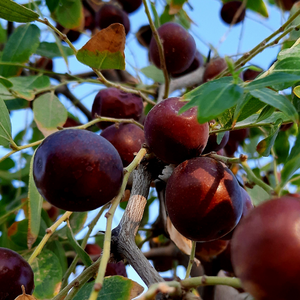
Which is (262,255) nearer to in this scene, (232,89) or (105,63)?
(232,89)

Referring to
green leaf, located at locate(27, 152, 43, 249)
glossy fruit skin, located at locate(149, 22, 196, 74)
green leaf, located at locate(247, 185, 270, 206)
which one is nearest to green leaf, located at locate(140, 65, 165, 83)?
glossy fruit skin, located at locate(149, 22, 196, 74)

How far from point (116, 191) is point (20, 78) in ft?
2.60

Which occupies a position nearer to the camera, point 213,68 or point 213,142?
point 213,142

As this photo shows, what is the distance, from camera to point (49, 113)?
120 centimetres

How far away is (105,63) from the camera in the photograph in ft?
2.77

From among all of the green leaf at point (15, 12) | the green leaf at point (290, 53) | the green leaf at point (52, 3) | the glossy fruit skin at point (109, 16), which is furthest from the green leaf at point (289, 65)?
the glossy fruit skin at point (109, 16)

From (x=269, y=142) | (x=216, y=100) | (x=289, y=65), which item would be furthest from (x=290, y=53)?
(x=216, y=100)

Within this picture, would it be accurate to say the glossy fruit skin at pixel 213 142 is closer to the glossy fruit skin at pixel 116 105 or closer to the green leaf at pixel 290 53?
the green leaf at pixel 290 53

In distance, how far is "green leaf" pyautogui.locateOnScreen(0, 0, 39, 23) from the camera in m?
0.87

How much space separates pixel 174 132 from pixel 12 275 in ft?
1.44

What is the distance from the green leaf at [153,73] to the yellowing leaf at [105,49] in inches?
27.8

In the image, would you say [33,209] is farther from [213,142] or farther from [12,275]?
[213,142]

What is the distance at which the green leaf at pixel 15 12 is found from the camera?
0.87m

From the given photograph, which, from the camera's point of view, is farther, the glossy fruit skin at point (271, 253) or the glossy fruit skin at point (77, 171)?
the glossy fruit skin at point (77, 171)
